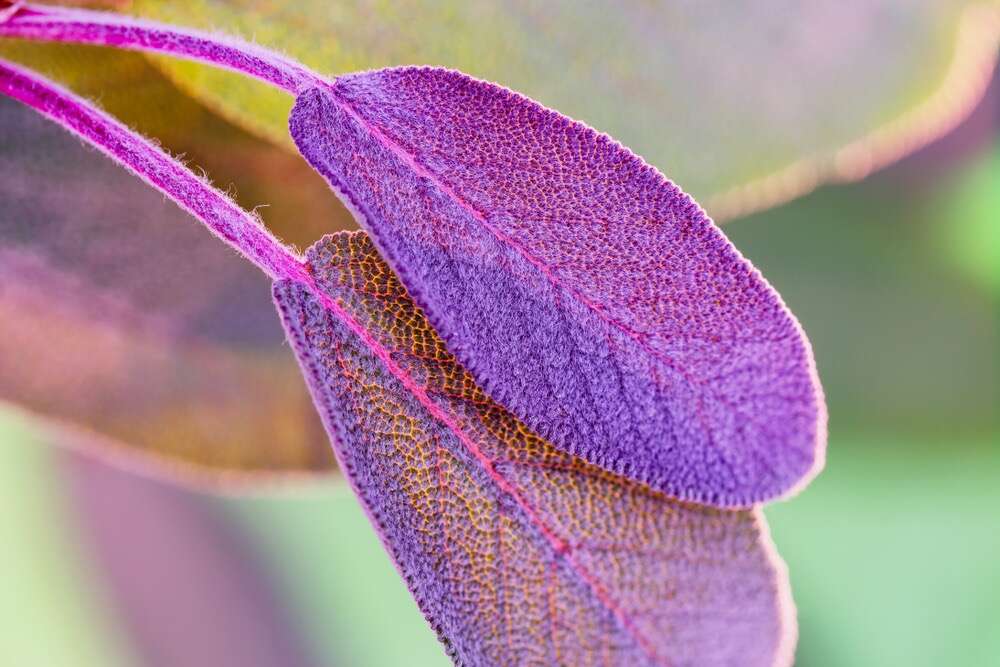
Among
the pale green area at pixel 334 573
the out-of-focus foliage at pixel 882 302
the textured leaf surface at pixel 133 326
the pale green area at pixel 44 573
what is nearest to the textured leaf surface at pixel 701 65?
the textured leaf surface at pixel 133 326

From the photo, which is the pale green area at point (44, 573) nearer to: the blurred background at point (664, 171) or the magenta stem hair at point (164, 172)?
the blurred background at point (664, 171)

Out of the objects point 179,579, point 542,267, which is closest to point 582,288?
point 542,267

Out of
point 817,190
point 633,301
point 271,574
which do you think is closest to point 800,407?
point 633,301

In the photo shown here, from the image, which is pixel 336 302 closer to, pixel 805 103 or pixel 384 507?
pixel 384 507

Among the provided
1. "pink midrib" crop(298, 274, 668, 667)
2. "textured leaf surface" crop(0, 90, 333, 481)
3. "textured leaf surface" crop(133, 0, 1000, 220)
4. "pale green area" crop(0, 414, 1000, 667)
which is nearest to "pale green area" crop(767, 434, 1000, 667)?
"pale green area" crop(0, 414, 1000, 667)

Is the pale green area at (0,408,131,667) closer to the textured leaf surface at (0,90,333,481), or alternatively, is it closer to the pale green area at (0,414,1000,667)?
the pale green area at (0,414,1000,667)
